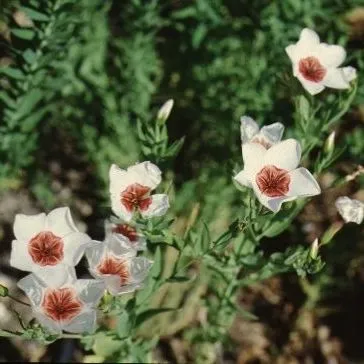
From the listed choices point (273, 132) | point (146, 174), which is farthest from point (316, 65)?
point (146, 174)

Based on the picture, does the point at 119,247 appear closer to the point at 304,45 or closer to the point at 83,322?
the point at 83,322

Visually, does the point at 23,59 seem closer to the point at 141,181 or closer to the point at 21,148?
the point at 21,148

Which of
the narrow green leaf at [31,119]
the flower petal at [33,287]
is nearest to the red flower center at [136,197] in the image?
the flower petal at [33,287]

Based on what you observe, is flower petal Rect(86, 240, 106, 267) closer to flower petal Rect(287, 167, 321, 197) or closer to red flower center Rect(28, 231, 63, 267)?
red flower center Rect(28, 231, 63, 267)

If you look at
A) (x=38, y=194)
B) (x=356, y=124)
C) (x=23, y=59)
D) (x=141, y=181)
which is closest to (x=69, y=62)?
(x=23, y=59)

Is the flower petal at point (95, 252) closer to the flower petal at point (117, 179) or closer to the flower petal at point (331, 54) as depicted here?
the flower petal at point (117, 179)

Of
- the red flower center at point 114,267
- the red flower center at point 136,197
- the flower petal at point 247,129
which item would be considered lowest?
the red flower center at point 114,267
